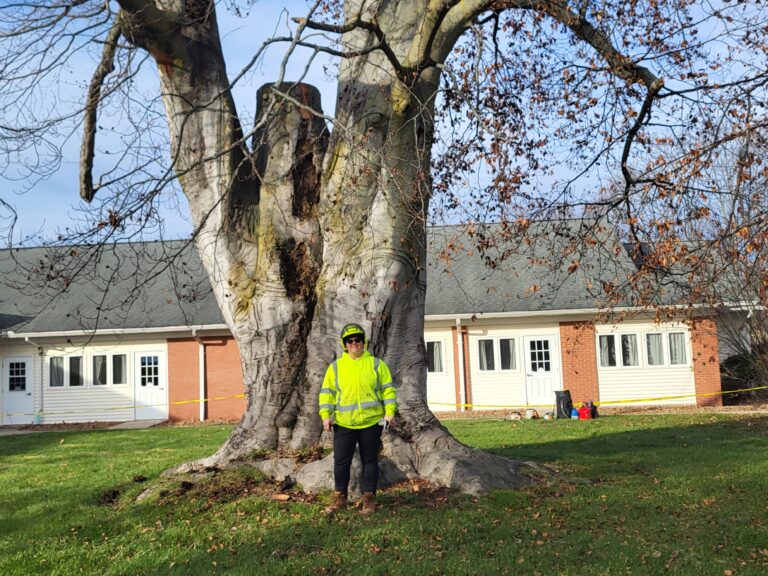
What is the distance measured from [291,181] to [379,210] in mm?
1351

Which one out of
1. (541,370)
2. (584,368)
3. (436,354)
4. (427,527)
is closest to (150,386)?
(436,354)

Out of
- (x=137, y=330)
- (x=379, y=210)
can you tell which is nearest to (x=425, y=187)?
(x=379, y=210)

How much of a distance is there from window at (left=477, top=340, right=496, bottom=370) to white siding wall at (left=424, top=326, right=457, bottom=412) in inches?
34.3

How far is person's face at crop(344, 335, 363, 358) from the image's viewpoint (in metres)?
7.22

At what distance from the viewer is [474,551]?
19.4 ft

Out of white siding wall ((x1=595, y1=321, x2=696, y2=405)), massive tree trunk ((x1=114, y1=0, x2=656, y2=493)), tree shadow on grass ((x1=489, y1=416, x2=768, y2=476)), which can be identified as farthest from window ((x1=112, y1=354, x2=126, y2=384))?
massive tree trunk ((x1=114, y1=0, x2=656, y2=493))

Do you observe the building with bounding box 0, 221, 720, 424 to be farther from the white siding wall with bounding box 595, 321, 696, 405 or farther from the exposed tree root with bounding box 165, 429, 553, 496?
the exposed tree root with bounding box 165, 429, 553, 496

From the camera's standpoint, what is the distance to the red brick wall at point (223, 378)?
2288 centimetres

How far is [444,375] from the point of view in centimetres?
2281

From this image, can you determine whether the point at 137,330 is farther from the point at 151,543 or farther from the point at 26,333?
the point at 151,543

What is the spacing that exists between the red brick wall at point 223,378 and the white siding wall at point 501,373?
7058 millimetres

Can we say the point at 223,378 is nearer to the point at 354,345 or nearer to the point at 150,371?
the point at 150,371

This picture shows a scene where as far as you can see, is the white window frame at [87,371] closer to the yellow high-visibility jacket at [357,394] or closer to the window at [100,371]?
the window at [100,371]

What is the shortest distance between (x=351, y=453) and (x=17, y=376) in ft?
66.3
